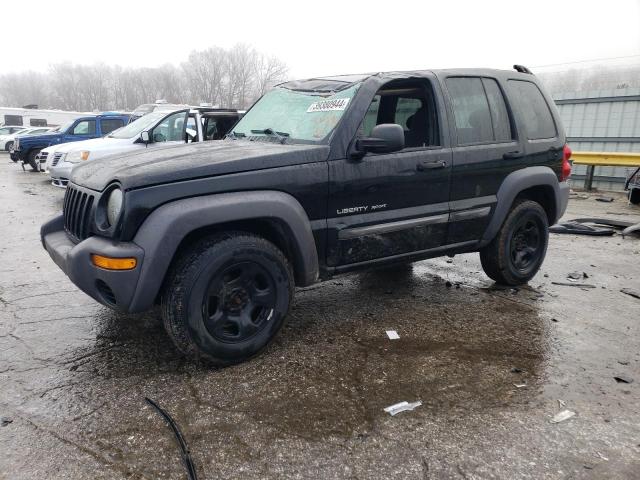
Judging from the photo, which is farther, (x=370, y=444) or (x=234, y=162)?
(x=234, y=162)

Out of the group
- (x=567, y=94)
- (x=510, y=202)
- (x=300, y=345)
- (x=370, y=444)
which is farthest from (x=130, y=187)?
(x=567, y=94)

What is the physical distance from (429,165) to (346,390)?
6.05 ft

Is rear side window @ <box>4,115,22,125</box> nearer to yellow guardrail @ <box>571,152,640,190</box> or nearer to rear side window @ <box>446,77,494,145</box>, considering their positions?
yellow guardrail @ <box>571,152,640,190</box>

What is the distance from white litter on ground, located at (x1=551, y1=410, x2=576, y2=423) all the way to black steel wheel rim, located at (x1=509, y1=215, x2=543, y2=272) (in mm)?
2175

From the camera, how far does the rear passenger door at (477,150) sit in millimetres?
4113

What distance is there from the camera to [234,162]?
3.14 metres

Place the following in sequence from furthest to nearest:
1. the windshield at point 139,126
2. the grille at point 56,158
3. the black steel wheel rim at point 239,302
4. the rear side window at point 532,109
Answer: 1. the grille at point 56,158
2. the windshield at point 139,126
3. the rear side window at point 532,109
4. the black steel wheel rim at point 239,302

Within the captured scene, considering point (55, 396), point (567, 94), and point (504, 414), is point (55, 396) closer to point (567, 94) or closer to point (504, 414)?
point (504, 414)

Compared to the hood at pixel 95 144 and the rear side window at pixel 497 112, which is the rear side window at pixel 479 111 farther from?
the hood at pixel 95 144

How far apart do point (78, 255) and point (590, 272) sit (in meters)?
5.19

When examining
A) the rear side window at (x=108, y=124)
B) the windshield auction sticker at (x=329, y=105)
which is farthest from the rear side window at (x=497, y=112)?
the rear side window at (x=108, y=124)

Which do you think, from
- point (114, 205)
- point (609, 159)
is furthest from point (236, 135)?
point (609, 159)

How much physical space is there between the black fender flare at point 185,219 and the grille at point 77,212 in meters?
0.55

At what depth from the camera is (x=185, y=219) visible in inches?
114
